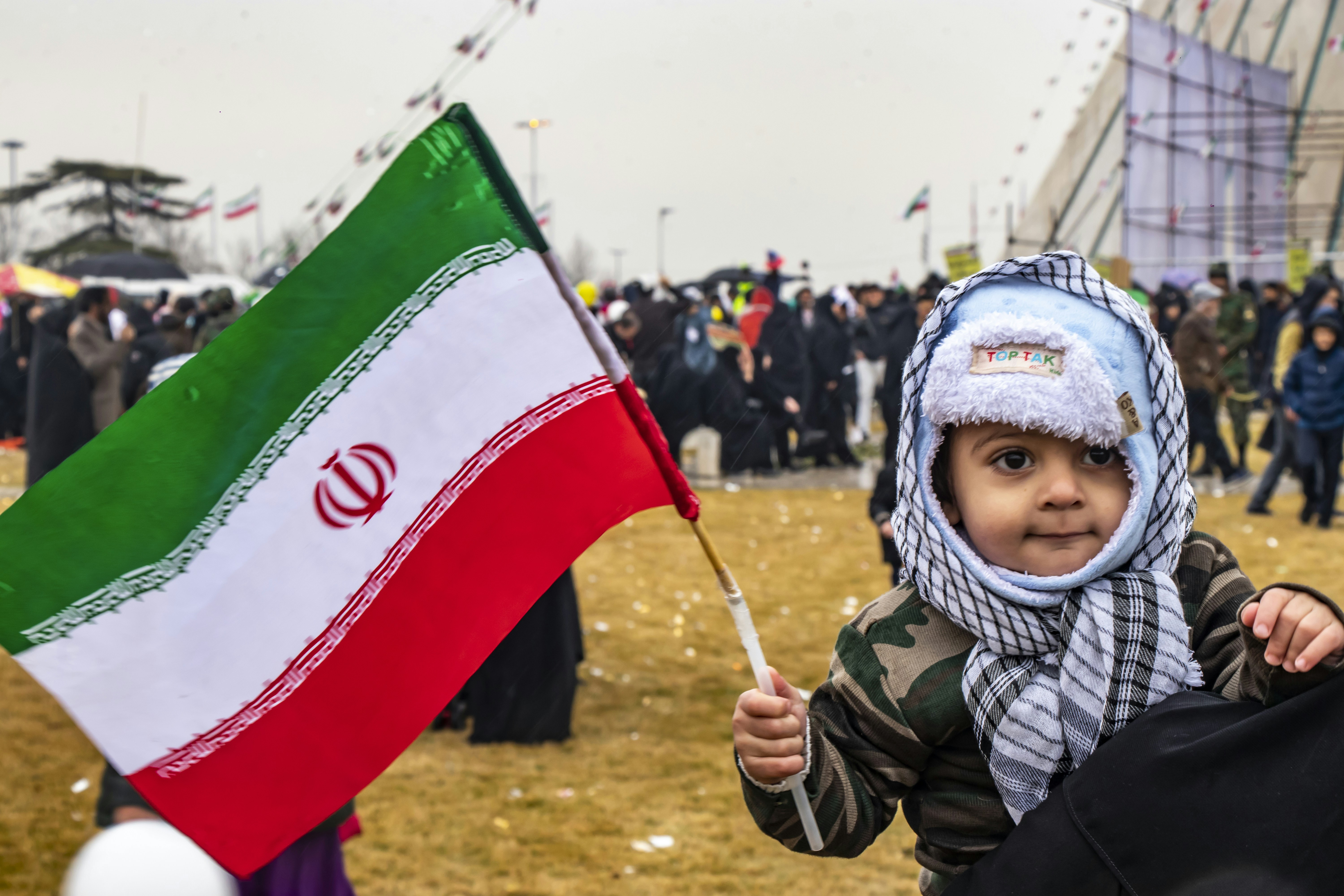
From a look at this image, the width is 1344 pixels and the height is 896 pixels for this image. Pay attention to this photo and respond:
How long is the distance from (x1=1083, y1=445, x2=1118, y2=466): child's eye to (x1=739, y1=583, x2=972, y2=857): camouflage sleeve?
0.94 feet

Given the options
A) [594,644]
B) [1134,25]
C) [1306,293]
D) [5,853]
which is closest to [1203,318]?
[1306,293]

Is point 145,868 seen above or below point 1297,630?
below

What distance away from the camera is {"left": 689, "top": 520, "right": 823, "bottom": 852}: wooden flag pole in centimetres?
154

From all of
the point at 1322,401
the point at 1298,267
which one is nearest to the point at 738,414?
the point at 1322,401

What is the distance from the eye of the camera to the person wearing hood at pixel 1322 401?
10.1 metres

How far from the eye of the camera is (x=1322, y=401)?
33.2 ft

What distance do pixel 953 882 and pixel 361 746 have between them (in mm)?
914

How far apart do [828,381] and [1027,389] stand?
557 inches

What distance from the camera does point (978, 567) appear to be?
1533 millimetres

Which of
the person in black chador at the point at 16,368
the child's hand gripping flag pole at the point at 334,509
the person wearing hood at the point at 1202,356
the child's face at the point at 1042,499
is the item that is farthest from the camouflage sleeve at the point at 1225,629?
the person in black chador at the point at 16,368

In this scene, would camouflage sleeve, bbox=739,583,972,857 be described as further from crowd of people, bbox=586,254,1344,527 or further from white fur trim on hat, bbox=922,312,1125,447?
crowd of people, bbox=586,254,1344,527

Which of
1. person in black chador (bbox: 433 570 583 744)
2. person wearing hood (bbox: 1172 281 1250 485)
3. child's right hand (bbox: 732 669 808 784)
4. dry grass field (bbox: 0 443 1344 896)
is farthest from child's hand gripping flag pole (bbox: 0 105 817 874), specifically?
person wearing hood (bbox: 1172 281 1250 485)

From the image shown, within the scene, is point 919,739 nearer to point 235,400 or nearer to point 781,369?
point 235,400

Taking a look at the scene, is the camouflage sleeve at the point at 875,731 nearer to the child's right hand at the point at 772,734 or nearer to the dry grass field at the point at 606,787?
the child's right hand at the point at 772,734
